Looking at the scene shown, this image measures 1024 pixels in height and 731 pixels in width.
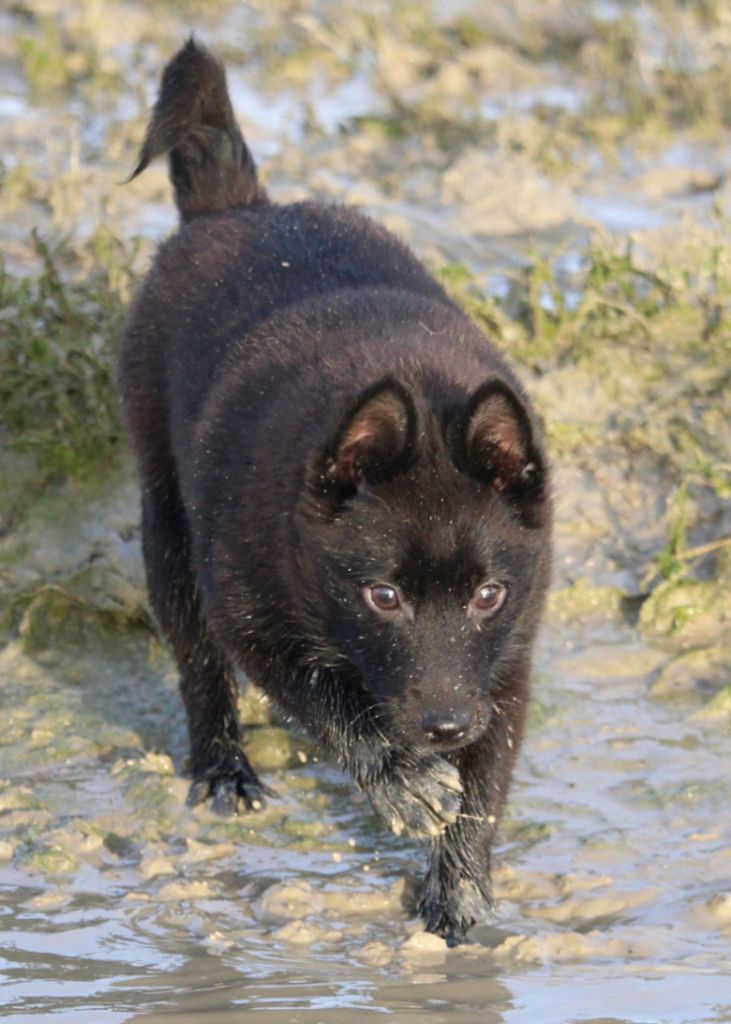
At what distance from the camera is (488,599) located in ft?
14.3

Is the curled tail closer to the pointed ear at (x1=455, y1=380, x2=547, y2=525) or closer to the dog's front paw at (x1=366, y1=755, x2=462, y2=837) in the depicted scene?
the pointed ear at (x1=455, y1=380, x2=547, y2=525)

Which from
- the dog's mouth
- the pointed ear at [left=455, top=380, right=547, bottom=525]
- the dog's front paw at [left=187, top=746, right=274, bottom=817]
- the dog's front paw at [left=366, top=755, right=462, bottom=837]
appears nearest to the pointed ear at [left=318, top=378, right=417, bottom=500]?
the pointed ear at [left=455, top=380, right=547, bottom=525]

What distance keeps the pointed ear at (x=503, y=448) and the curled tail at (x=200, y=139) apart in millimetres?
1719

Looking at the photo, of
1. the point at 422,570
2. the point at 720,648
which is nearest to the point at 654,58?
the point at 720,648

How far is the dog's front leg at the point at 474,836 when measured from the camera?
14.8ft

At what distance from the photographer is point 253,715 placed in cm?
577

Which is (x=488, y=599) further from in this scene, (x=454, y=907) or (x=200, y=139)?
(x=200, y=139)

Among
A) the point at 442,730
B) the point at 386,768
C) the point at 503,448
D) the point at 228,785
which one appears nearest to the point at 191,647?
the point at 228,785

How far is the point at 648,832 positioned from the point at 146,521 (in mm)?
1717

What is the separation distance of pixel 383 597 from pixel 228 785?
3.69 feet

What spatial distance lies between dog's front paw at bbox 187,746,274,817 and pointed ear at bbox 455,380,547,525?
1.29 meters

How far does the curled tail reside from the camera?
561 centimetres

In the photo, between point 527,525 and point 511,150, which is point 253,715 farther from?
point 511,150

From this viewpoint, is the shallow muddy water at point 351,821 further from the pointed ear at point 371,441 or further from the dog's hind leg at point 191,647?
the pointed ear at point 371,441
